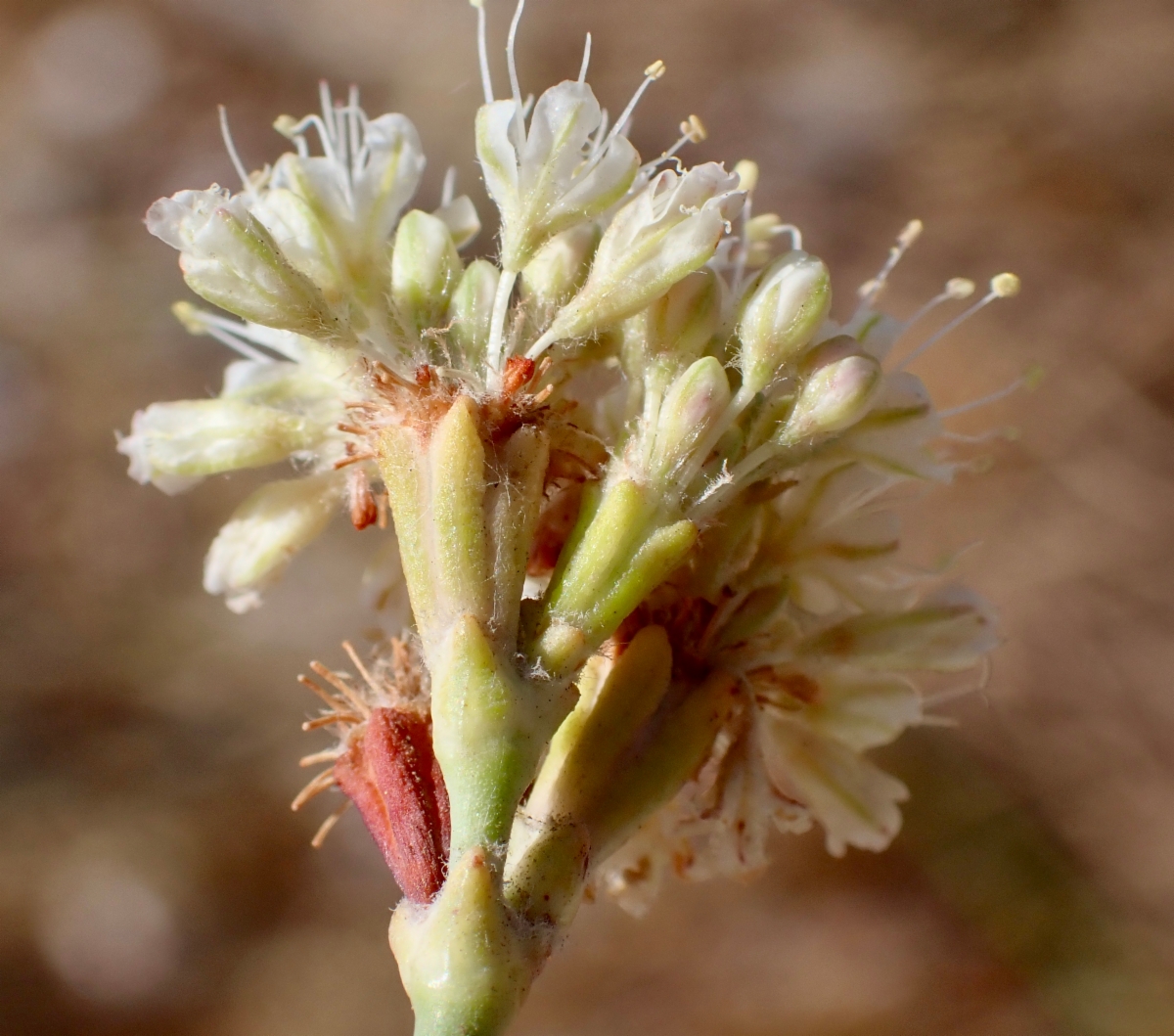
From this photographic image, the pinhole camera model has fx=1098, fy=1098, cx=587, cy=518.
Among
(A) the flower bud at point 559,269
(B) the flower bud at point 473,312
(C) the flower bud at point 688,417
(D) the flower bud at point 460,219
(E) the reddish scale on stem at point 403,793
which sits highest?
(D) the flower bud at point 460,219

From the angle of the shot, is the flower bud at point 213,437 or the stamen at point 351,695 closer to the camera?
the stamen at point 351,695

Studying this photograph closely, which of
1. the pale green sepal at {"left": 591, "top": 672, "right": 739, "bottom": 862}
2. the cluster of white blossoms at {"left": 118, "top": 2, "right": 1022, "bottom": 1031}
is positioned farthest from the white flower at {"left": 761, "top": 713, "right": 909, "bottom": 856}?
the pale green sepal at {"left": 591, "top": 672, "right": 739, "bottom": 862}

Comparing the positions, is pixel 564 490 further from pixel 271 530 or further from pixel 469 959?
pixel 469 959

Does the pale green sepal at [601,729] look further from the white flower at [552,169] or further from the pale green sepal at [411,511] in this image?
the white flower at [552,169]

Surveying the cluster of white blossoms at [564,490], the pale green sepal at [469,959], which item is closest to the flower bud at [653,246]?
the cluster of white blossoms at [564,490]

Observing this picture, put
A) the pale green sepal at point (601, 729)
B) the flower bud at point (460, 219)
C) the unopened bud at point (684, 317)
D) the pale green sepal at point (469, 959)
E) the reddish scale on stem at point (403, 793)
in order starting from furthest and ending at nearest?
1. the flower bud at point (460, 219)
2. the unopened bud at point (684, 317)
3. the pale green sepal at point (601, 729)
4. the reddish scale on stem at point (403, 793)
5. the pale green sepal at point (469, 959)

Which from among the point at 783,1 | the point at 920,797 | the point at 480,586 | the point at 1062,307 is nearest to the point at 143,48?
the point at 783,1

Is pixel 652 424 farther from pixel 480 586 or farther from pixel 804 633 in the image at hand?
pixel 804 633
